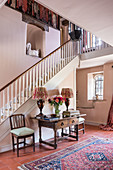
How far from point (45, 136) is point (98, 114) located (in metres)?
3.27

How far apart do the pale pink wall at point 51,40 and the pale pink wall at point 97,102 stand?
1997 mm

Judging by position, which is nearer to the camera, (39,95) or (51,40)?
(39,95)

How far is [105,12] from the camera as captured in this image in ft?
7.57

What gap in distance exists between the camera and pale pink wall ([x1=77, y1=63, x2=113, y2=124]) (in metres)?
A: 6.79

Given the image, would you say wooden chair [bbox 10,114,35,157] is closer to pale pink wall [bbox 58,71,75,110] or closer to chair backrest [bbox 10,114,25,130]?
chair backrest [bbox 10,114,25,130]

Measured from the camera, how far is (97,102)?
284 inches

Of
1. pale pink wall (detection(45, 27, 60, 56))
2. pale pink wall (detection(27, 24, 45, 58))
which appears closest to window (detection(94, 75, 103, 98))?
pale pink wall (detection(45, 27, 60, 56))

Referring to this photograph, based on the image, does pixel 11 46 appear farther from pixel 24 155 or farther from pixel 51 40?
pixel 24 155

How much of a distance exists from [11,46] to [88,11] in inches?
165

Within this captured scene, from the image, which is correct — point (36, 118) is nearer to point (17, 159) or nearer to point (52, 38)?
point (17, 159)

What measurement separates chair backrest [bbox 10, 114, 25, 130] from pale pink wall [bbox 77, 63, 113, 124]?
160 inches

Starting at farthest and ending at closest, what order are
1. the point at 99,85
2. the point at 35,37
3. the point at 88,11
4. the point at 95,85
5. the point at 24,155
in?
the point at 95,85 → the point at 99,85 → the point at 35,37 → the point at 24,155 → the point at 88,11

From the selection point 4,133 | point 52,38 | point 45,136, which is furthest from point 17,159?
point 52,38

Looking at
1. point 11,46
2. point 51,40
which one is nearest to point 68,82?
point 11,46
